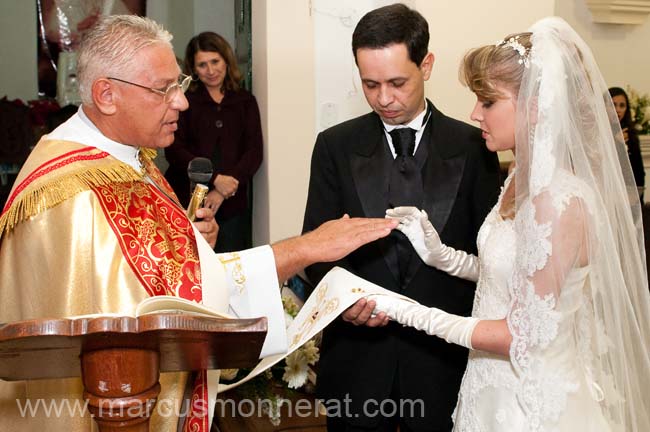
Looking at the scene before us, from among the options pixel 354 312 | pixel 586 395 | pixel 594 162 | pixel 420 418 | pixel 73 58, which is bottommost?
pixel 420 418

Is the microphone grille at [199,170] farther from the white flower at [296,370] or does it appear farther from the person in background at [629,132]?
the person in background at [629,132]

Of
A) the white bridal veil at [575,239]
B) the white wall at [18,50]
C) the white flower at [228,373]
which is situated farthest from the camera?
the white wall at [18,50]

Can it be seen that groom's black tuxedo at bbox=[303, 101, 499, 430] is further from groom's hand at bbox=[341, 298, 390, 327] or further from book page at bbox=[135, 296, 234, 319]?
book page at bbox=[135, 296, 234, 319]

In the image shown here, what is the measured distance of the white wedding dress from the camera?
2.22 m

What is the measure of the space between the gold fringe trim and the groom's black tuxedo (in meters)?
0.82

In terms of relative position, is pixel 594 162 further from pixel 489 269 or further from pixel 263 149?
pixel 263 149

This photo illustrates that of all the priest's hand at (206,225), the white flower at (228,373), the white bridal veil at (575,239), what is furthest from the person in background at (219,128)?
the white bridal veil at (575,239)

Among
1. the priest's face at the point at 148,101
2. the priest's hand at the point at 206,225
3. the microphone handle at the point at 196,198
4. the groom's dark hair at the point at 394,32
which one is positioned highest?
the groom's dark hair at the point at 394,32

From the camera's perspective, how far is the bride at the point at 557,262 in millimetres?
2160

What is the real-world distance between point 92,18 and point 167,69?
4.24 m

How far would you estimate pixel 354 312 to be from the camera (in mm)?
2494

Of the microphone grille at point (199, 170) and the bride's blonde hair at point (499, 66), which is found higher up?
the bride's blonde hair at point (499, 66)

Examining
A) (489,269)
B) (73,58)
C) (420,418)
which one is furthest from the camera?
(73,58)

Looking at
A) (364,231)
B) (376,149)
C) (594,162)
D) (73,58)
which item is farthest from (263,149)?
(594,162)
